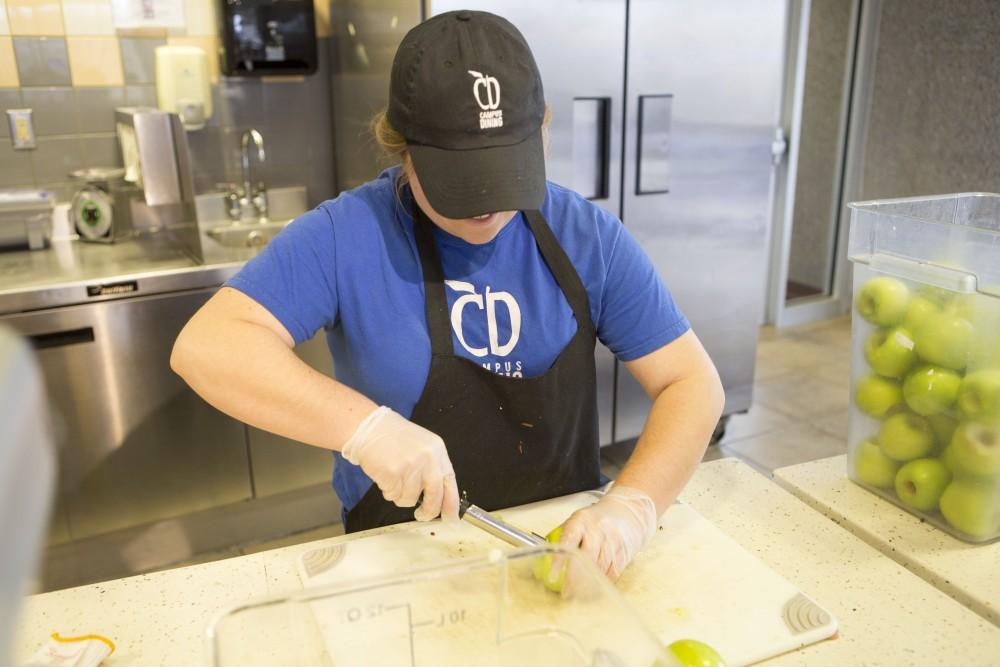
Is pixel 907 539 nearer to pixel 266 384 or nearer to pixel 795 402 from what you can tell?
pixel 266 384

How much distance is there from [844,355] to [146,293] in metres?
3.07

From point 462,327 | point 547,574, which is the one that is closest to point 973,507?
point 547,574

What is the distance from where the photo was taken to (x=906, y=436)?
1112mm

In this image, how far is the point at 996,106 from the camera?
3389 mm

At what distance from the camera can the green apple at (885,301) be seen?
3.66ft

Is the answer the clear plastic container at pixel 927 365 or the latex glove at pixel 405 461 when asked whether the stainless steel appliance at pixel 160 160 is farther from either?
the clear plastic container at pixel 927 365

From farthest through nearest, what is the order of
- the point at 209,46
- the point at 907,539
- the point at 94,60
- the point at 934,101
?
the point at 934,101 → the point at 209,46 → the point at 94,60 → the point at 907,539

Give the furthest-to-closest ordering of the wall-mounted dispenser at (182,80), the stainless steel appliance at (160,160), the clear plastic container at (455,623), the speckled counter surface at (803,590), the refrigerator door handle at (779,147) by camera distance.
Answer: the refrigerator door handle at (779,147)
the wall-mounted dispenser at (182,80)
the stainless steel appliance at (160,160)
the speckled counter surface at (803,590)
the clear plastic container at (455,623)

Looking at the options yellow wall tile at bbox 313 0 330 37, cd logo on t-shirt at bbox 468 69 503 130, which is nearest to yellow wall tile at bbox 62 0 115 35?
yellow wall tile at bbox 313 0 330 37

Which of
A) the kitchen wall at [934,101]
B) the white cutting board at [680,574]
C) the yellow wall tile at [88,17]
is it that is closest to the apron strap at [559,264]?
the white cutting board at [680,574]

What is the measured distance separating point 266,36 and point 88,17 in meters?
0.51

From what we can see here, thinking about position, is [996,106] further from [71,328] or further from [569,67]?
[71,328]

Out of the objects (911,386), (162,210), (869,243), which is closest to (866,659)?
(911,386)

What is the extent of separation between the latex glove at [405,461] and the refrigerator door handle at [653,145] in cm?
174
